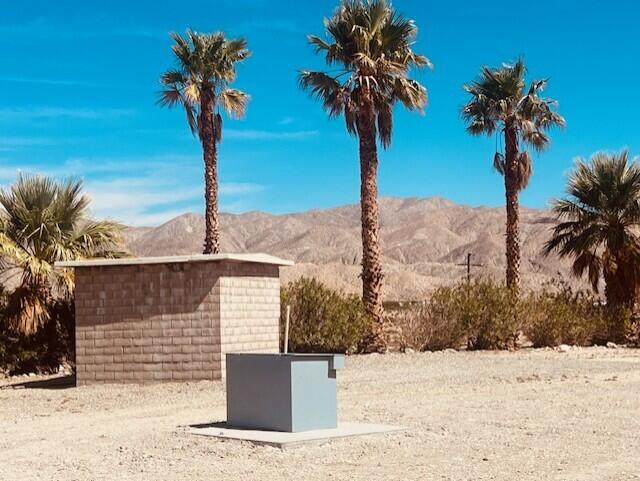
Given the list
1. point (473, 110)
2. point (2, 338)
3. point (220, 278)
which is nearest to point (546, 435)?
point (220, 278)

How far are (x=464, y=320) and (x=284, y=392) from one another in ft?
54.5

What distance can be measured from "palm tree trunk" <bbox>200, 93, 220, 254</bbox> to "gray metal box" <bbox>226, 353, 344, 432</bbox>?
19029mm

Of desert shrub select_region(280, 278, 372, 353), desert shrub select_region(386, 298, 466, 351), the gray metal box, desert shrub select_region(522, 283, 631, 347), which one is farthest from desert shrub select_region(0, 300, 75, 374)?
desert shrub select_region(522, 283, 631, 347)

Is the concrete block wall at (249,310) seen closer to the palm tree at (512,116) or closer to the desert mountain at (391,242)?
the palm tree at (512,116)

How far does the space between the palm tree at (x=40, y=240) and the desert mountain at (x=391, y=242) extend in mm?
72691

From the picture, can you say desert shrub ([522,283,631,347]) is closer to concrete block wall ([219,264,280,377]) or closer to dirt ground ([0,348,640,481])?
dirt ground ([0,348,640,481])

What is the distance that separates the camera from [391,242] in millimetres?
154500

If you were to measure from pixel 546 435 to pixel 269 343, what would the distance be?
33.1 feet

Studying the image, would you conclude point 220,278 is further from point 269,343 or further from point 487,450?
point 487,450

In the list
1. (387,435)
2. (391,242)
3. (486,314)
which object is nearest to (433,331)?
(486,314)

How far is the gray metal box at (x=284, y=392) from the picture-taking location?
42.6 ft

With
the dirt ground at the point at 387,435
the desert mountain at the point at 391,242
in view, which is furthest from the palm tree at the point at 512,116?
the desert mountain at the point at 391,242

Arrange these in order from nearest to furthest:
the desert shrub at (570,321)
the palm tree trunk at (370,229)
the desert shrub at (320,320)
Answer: the desert shrub at (320,320) → the palm tree trunk at (370,229) → the desert shrub at (570,321)

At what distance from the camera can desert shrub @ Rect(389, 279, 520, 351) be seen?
28938 millimetres
